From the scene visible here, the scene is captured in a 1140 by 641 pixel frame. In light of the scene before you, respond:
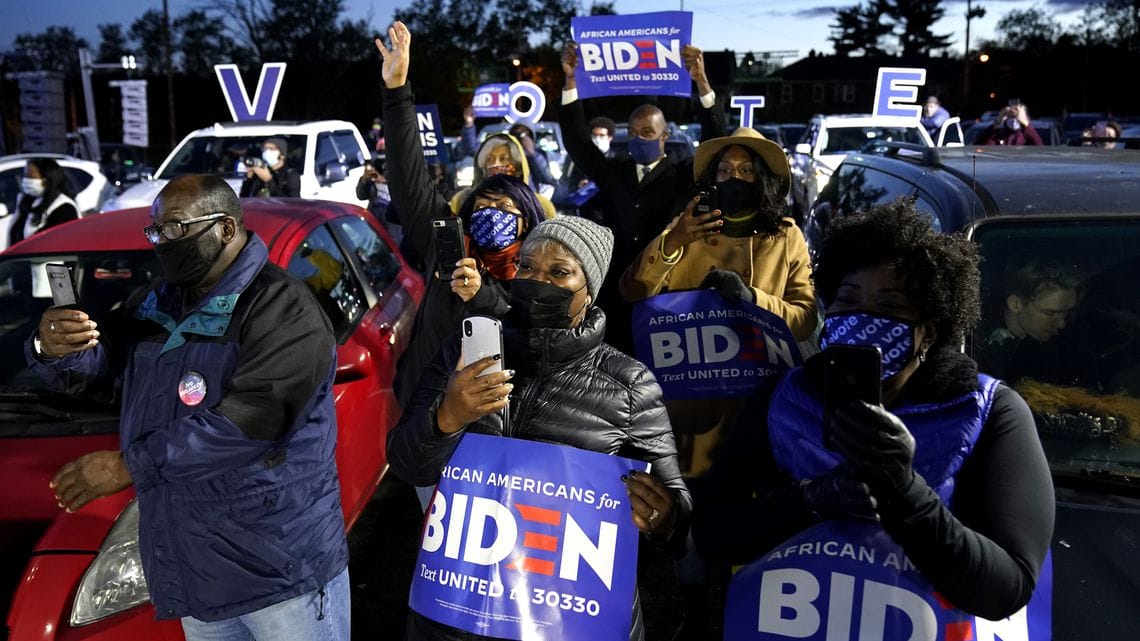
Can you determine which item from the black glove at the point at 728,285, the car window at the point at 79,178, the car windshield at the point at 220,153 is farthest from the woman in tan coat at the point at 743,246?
the car window at the point at 79,178

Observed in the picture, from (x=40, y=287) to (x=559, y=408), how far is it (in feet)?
10.4

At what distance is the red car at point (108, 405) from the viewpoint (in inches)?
105

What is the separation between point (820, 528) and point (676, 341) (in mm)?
1332

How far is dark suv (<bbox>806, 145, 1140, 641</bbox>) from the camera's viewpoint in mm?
2404

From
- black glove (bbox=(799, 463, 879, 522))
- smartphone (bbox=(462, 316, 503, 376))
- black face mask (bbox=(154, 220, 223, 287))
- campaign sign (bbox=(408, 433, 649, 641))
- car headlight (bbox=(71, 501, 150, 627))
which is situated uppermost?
black face mask (bbox=(154, 220, 223, 287))

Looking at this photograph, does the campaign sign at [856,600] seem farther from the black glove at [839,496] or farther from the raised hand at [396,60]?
the raised hand at [396,60]

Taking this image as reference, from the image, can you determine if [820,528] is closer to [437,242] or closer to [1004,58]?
[437,242]

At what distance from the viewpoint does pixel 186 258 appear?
247cm

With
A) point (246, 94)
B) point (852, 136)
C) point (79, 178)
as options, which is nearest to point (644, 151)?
point (246, 94)

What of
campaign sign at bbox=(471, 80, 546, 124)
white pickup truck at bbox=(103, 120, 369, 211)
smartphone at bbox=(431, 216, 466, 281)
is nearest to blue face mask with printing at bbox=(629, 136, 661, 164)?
smartphone at bbox=(431, 216, 466, 281)

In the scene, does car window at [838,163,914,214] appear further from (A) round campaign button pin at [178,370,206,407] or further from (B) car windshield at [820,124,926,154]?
(B) car windshield at [820,124,926,154]

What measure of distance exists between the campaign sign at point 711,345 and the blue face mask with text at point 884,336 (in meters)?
1.08

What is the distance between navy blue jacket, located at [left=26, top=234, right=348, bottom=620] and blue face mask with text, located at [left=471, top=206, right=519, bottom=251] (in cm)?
100

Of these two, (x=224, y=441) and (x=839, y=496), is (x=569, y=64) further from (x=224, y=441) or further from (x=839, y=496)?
(x=839, y=496)
